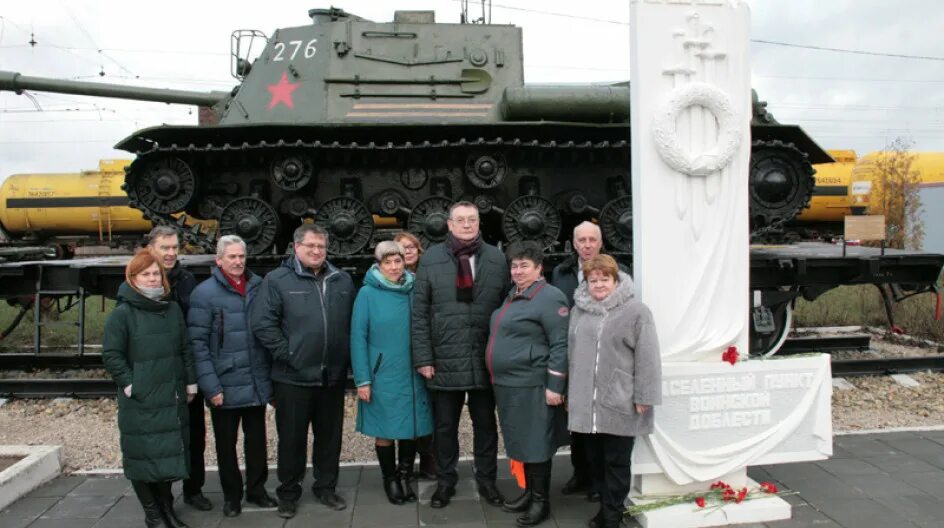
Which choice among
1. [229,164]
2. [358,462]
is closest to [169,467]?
[358,462]

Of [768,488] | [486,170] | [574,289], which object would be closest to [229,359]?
[574,289]

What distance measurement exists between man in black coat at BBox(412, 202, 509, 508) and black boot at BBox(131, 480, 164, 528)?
1.65 m

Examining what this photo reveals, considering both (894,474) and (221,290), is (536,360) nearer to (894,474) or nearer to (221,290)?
(221,290)

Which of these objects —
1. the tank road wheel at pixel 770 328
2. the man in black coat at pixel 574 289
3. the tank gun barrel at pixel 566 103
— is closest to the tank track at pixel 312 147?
the tank gun barrel at pixel 566 103

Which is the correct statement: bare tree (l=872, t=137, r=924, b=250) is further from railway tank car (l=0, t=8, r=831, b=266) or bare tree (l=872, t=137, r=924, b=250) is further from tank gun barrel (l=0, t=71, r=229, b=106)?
tank gun barrel (l=0, t=71, r=229, b=106)

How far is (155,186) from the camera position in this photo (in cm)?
872

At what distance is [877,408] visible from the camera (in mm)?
6957

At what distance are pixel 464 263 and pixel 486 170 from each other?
4680 mm

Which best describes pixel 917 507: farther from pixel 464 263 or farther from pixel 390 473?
pixel 390 473

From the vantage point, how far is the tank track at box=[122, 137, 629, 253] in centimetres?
855

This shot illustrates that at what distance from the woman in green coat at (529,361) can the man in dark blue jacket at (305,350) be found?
987 millimetres

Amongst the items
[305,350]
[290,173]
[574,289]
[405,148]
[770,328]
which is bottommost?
[770,328]

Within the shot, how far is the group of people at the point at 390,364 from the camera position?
3.99m

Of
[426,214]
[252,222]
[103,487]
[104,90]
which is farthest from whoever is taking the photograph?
[104,90]
